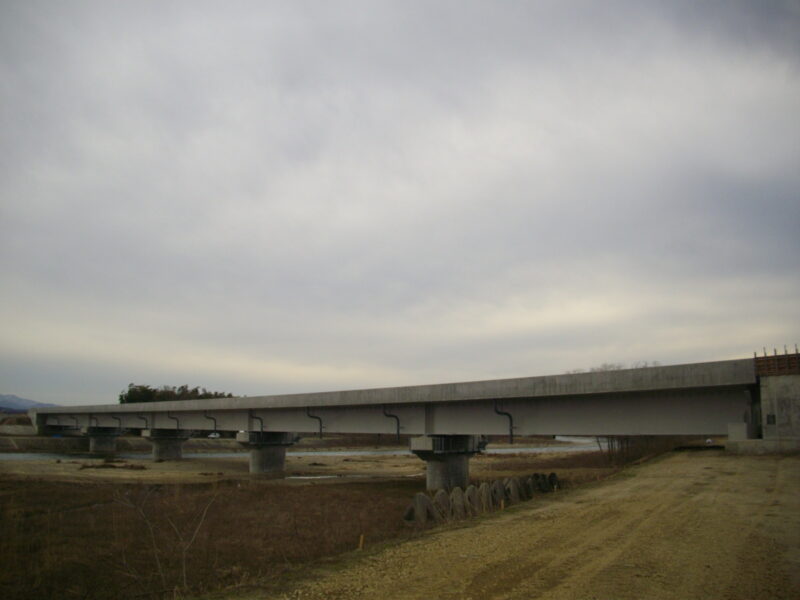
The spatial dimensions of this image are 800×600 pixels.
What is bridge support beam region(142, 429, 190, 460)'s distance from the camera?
6525 cm

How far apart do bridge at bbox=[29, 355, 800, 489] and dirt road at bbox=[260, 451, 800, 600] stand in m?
3.46

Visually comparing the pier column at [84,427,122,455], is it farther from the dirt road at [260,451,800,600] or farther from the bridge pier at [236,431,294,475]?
the dirt road at [260,451,800,600]

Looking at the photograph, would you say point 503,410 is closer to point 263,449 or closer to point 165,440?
point 263,449

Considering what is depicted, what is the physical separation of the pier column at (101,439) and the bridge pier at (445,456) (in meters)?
65.5

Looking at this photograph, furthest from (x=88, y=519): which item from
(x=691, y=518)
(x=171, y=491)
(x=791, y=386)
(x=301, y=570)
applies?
(x=791, y=386)

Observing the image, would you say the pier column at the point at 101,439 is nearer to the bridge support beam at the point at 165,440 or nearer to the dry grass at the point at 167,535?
the bridge support beam at the point at 165,440

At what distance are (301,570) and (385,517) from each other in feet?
36.6

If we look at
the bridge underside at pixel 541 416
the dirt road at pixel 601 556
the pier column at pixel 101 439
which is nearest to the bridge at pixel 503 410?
the bridge underside at pixel 541 416

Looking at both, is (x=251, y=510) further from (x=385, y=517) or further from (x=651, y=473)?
(x=651, y=473)

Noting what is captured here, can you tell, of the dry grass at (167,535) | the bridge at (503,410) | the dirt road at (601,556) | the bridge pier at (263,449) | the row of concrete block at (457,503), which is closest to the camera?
the dirt road at (601,556)

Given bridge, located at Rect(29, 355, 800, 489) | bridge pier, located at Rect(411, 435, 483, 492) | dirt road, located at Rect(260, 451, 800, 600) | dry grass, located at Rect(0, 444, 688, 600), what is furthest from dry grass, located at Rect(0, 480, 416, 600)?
bridge, located at Rect(29, 355, 800, 489)

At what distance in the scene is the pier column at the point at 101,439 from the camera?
80500 mm

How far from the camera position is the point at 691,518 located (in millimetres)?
14086

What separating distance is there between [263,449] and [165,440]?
24.0 m
